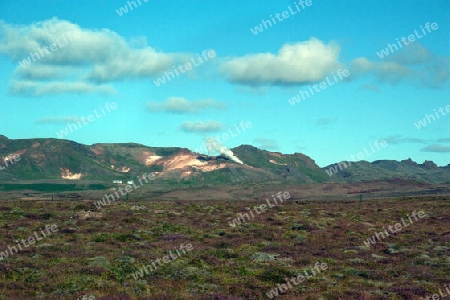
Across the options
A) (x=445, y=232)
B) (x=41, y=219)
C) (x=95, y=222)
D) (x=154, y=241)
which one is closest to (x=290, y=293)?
(x=154, y=241)

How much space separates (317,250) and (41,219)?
29555mm

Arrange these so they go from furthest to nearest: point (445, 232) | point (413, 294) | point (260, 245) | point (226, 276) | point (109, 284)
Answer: point (445, 232) < point (260, 245) < point (226, 276) < point (109, 284) < point (413, 294)

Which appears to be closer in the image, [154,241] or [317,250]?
[317,250]

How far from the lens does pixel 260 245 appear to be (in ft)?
104

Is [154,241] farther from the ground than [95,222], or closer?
closer

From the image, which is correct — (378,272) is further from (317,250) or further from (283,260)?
(317,250)

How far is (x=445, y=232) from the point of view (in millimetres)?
38594

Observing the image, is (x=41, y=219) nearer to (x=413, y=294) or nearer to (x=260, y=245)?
(x=260, y=245)

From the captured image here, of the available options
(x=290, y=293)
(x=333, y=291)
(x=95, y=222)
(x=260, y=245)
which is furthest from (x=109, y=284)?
(x=95, y=222)

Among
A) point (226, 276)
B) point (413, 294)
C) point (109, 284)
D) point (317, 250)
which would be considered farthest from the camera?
point (317, 250)

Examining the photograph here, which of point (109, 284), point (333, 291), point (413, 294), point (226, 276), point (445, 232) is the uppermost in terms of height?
point (109, 284)

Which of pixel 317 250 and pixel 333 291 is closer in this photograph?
pixel 333 291

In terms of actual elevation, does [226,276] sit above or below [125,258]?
below

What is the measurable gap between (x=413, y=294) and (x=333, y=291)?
3047 mm
